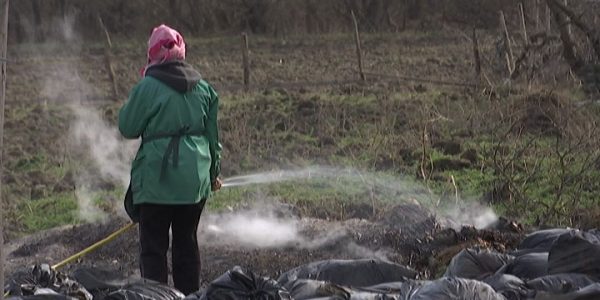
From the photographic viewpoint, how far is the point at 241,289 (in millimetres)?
4480

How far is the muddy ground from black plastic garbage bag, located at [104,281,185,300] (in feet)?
3.09

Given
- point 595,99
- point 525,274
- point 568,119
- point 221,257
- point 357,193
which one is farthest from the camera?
point 595,99

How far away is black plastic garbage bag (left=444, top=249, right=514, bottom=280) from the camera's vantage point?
5.07 m

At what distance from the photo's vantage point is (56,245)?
24.0 ft

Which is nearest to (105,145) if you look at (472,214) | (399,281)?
(472,214)

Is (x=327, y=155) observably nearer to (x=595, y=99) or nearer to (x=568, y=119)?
(x=568, y=119)

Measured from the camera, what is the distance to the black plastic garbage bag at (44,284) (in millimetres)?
4715

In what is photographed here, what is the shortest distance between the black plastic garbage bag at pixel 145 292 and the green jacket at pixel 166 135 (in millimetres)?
Answer: 503

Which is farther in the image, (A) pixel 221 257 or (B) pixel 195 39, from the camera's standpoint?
(B) pixel 195 39

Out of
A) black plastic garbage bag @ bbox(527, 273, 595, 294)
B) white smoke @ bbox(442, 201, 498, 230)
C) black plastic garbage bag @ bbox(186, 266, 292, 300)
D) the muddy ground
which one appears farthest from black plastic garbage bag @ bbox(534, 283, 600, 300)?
white smoke @ bbox(442, 201, 498, 230)

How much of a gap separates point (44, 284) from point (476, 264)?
77.4 inches

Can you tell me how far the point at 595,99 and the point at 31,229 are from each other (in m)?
6.36

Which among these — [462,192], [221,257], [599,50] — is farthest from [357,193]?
[599,50]

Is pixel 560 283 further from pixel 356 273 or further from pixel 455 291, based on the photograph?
pixel 356 273
